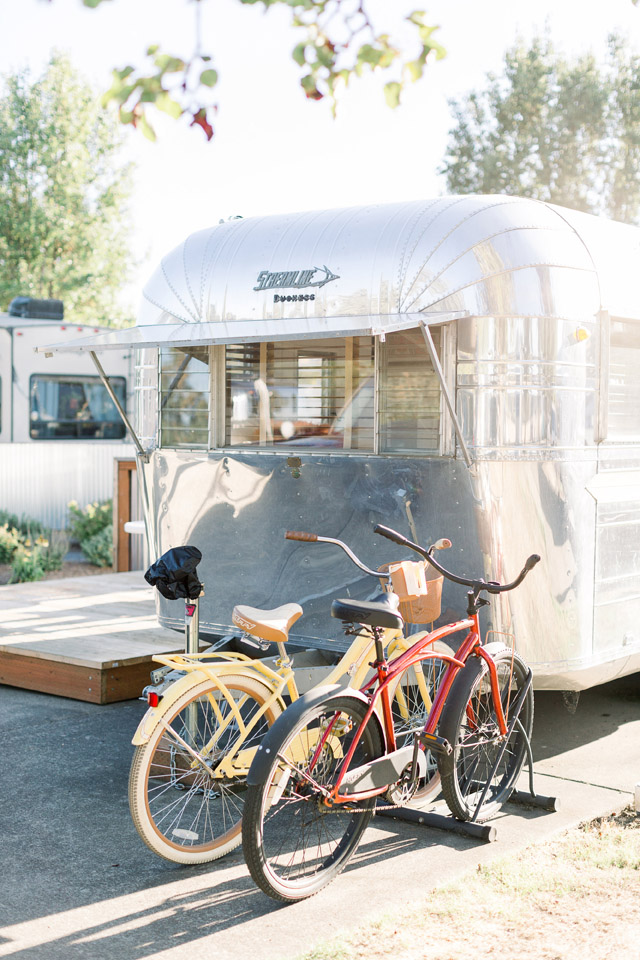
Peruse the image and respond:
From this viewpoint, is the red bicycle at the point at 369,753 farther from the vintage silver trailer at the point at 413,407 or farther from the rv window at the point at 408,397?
the rv window at the point at 408,397

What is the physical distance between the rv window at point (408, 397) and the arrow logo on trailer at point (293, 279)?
43 centimetres

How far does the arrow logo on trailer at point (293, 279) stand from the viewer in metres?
5.47

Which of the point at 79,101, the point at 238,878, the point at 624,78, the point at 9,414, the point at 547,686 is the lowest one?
the point at 238,878

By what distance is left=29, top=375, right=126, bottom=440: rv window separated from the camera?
49.6 feet

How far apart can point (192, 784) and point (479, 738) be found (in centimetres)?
124

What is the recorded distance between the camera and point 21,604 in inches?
347

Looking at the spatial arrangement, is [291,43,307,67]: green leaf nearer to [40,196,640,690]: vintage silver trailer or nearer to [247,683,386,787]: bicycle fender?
[40,196,640,690]: vintage silver trailer

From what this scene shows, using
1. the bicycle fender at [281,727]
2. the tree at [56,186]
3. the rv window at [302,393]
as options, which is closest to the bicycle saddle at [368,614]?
the bicycle fender at [281,727]

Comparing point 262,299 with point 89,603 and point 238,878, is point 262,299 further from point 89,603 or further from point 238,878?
point 89,603

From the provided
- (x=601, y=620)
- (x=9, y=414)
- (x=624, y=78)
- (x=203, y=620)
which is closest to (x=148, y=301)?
(x=203, y=620)

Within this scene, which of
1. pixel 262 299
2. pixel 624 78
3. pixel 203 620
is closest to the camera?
pixel 262 299

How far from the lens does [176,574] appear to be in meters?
4.70

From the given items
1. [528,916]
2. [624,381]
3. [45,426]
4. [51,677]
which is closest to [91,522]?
[45,426]

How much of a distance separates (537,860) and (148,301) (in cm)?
357
